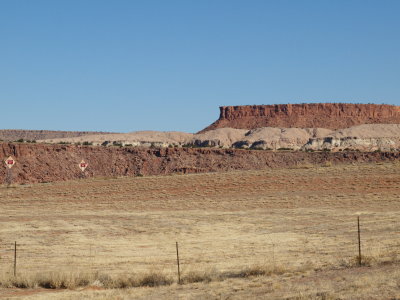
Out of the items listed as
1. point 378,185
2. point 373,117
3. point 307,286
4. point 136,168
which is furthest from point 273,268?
point 373,117

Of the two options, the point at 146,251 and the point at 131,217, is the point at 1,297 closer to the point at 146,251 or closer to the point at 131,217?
the point at 146,251

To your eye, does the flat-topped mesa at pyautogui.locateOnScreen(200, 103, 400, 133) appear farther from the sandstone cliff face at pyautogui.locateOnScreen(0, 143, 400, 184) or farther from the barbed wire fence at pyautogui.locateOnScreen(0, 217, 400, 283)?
the barbed wire fence at pyautogui.locateOnScreen(0, 217, 400, 283)

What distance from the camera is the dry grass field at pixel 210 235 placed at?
1571 centimetres

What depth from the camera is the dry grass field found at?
15711 millimetres

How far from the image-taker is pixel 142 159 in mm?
76375

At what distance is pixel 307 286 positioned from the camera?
14250mm

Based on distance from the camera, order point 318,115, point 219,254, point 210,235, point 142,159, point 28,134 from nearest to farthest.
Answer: point 219,254, point 210,235, point 142,159, point 318,115, point 28,134

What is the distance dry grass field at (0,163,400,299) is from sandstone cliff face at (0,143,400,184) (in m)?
16.7

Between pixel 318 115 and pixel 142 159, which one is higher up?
pixel 318 115

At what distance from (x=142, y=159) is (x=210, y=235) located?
48.5 m

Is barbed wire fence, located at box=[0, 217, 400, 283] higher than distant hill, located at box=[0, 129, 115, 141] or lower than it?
lower

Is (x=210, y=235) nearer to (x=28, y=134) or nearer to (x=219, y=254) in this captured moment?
(x=219, y=254)

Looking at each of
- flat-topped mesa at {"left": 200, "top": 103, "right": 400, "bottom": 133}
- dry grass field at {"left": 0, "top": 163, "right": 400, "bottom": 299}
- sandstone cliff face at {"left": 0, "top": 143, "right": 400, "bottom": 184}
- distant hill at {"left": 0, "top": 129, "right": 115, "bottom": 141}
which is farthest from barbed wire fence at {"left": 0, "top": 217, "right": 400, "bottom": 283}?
distant hill at {"left": 0, "top": 129, "right": 115, "bottom": 141}

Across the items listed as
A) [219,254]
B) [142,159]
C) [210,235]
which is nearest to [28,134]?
[142,159]
